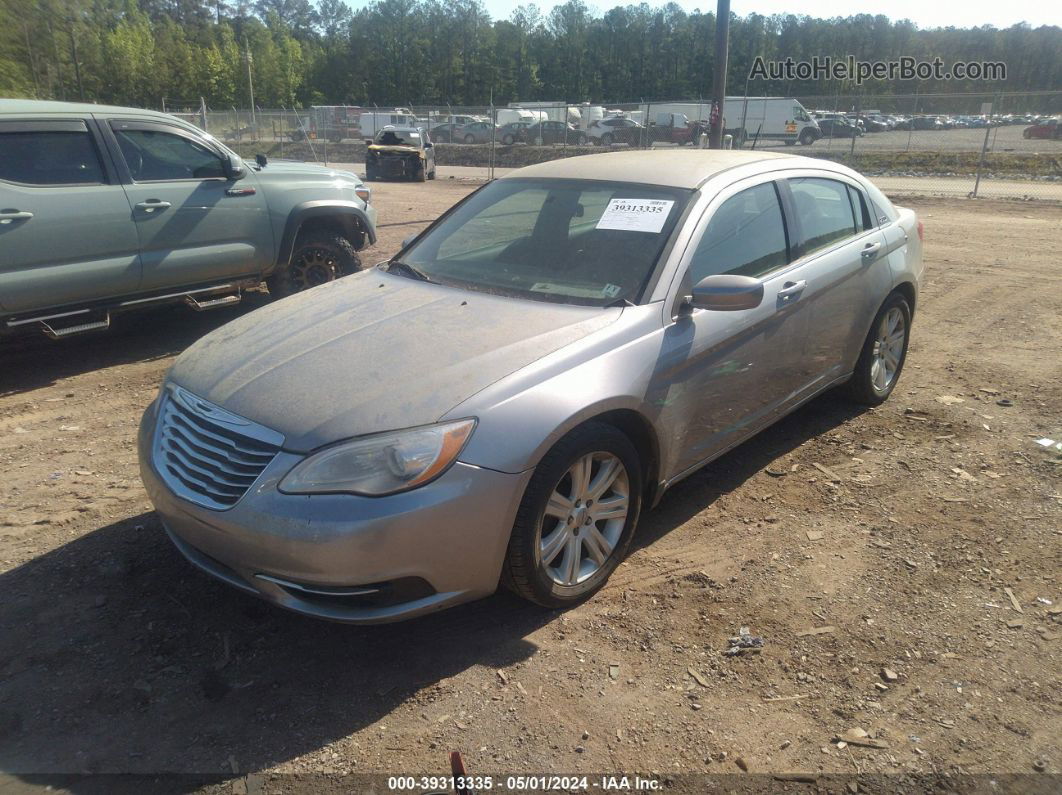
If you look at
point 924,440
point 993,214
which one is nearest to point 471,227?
point 924,440

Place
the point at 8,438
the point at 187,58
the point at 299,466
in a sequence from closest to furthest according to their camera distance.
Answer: the point at 299,466, the point at 8,438, the point at 187,58

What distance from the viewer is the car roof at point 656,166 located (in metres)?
3.97

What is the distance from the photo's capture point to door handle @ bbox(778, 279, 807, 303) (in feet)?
13.2

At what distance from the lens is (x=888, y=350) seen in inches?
210

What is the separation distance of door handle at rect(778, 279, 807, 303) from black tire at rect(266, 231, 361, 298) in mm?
4817

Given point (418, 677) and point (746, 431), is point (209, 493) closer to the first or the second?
point (418, 677)

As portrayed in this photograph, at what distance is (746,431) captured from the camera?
406 centimetres

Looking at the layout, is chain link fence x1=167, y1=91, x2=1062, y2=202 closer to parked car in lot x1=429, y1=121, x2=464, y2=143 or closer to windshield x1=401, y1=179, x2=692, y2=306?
parked car in lot x1=429, y1=121, x2=464, y2=143

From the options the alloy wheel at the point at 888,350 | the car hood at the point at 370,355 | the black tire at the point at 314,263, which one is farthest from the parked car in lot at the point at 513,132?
the car hood at the point at 370,355

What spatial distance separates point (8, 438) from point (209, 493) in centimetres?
291

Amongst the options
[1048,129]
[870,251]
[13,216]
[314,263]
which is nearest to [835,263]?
[870,251]

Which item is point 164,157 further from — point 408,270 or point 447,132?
point 447,132

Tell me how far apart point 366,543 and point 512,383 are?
2.50 ft

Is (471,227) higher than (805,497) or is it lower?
higher
